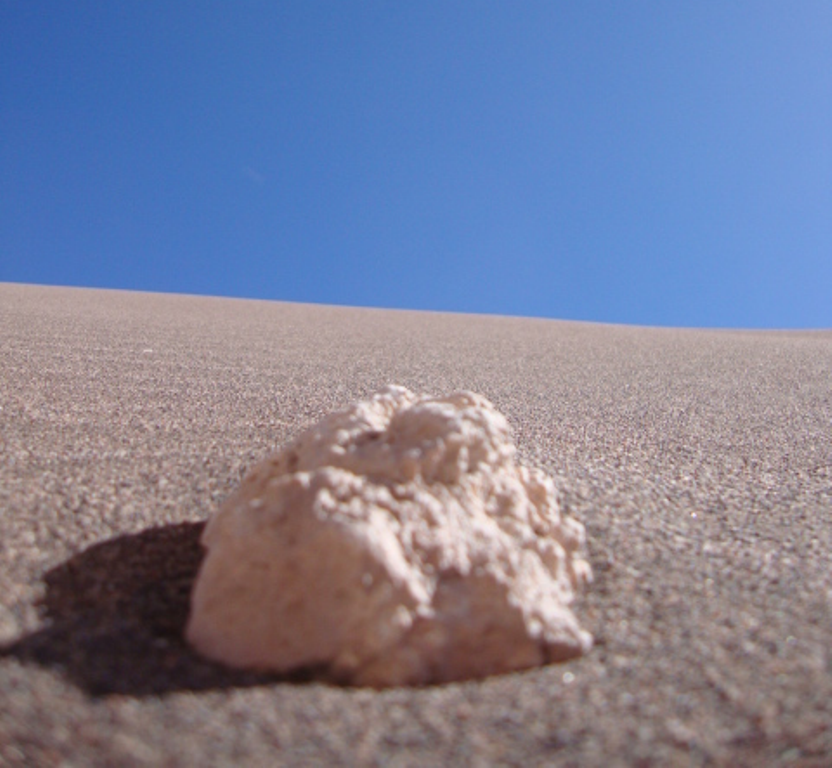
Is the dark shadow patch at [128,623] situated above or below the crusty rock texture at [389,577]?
below

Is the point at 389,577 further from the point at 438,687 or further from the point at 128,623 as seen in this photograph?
the point at 128,623

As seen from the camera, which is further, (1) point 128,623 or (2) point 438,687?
(1) point 128,623

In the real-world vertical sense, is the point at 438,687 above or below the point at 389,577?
below

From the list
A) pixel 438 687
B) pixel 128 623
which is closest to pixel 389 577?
pixel 438 687

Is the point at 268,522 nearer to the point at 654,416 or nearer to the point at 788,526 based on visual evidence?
the point at 788,526

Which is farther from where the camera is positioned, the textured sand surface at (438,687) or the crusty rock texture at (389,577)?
the crusty rock texture at (389,577)
